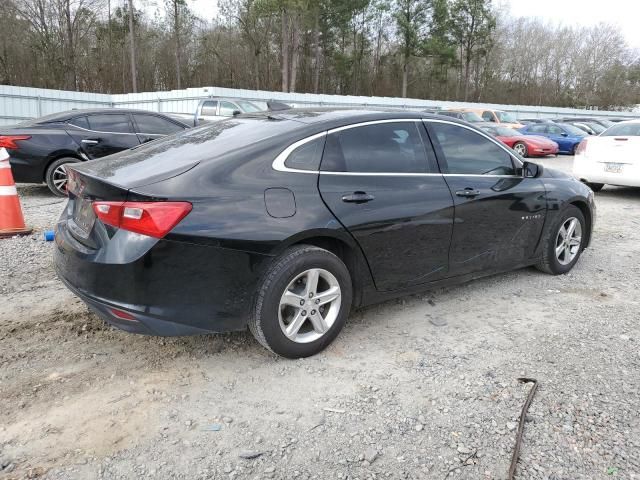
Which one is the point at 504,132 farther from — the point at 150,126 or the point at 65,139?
the point at 65,139

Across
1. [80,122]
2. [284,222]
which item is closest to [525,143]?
[80,122]

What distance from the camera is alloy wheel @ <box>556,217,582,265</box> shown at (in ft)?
15.7

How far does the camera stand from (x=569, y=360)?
3242 mm

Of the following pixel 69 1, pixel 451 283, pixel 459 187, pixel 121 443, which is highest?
pixel 69 1

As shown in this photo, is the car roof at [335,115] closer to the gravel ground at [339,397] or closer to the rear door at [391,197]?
the rear door at [391,197]

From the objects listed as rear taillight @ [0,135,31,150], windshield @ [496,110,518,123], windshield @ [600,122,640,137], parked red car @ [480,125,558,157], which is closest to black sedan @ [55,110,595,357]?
rear taillight @ [0,135,31,150]

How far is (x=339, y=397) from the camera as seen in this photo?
9.18 feet

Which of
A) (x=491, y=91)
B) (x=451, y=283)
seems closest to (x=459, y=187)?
(x=451, y=283)

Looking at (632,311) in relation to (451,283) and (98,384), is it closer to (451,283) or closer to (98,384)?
Answer: (451,283)

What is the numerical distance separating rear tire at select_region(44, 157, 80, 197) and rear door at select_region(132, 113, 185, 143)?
1.16 metres

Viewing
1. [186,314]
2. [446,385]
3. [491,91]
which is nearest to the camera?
[186,314]

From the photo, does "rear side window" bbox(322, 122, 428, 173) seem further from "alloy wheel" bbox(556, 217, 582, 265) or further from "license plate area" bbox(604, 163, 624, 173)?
"license plate area" bbox(604, 163, 624, 173)

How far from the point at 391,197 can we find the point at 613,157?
24.6ft

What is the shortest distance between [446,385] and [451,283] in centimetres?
114
